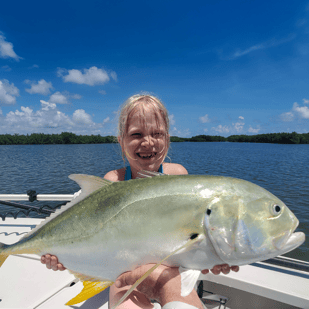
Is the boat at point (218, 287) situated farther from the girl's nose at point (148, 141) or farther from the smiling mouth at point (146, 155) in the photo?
the girl's nose at point (148, 141)

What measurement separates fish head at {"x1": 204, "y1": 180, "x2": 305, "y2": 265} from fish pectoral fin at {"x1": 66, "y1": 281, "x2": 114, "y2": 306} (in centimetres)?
91

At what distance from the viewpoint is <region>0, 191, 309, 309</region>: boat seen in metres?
2.45

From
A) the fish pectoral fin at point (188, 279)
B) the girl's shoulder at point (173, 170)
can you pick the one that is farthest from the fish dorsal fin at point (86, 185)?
the girl's shoulder at point (173, 170)

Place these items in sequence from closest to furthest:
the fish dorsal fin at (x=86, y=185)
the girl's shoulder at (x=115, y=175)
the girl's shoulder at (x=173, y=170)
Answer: the fish dorsal fin at (x=86, y=185)
the girl's shoulder at (x=115, y=175)
the girl's shoulder at (x=173, y=170)

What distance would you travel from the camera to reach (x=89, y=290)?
157 centimetres

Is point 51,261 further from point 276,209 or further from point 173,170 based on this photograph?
point 173,170

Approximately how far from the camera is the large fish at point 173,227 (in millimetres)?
1253

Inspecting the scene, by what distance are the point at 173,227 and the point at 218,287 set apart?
230cm

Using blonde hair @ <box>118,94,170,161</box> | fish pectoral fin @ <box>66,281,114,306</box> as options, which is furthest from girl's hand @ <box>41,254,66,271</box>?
→ blonde hair @ <box>118,94,170,161</box>

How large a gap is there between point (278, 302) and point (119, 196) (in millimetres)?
2625

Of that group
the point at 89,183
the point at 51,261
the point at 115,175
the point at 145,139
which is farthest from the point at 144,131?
the point at 51,261

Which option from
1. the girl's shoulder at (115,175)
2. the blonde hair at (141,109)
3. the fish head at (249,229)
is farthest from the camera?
the girl's shoulder at (115,175)

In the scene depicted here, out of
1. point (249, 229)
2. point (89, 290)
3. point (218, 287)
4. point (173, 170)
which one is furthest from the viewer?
point (173, 170)

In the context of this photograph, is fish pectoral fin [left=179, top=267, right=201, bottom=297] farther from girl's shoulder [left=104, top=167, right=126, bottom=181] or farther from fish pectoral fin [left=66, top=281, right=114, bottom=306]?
girl's shoulder [left=104, top=167, right=126, bottom=181]
